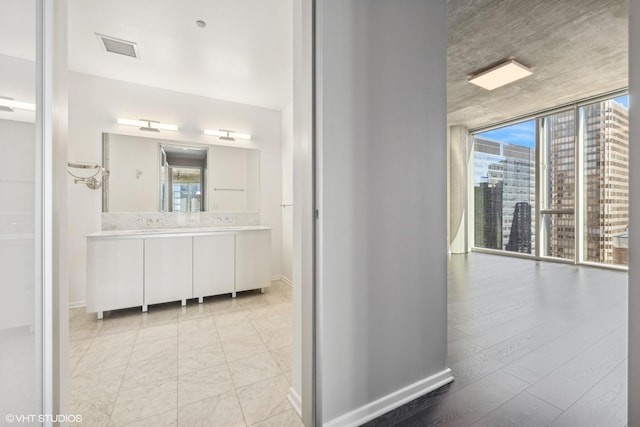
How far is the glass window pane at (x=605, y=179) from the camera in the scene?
162 inches

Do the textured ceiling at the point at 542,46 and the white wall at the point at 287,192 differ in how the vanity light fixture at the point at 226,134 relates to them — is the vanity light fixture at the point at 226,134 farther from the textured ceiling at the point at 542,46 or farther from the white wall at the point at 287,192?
the textured ceiling at the point at 542,46

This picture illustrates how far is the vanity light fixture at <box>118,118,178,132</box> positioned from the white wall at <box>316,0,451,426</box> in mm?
2908

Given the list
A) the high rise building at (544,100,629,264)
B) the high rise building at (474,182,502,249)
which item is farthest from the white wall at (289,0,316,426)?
the high rise building at (474,182,502,249)

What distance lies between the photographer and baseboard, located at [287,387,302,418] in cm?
139

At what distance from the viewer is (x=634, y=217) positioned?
1.97 feet

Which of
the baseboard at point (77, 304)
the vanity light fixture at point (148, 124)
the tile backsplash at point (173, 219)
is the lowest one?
the baseboard at point (77, 304)

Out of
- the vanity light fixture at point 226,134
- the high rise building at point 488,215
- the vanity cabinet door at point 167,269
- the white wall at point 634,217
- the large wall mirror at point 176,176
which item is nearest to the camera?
the white wall at point 634,217

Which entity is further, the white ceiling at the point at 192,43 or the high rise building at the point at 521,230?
the high rise building at the point at 521,230

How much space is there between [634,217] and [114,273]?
353cm

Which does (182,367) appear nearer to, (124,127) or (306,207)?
(306,207)

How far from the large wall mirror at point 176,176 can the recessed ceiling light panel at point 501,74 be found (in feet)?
10.6

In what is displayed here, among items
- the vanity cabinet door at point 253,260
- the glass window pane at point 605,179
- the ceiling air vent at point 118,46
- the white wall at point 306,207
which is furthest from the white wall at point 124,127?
the glass window pane at point 605,179

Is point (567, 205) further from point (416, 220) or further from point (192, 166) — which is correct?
point (192, 166)

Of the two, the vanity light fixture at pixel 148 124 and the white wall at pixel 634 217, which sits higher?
the vanity light fixture at pixel 148 124
